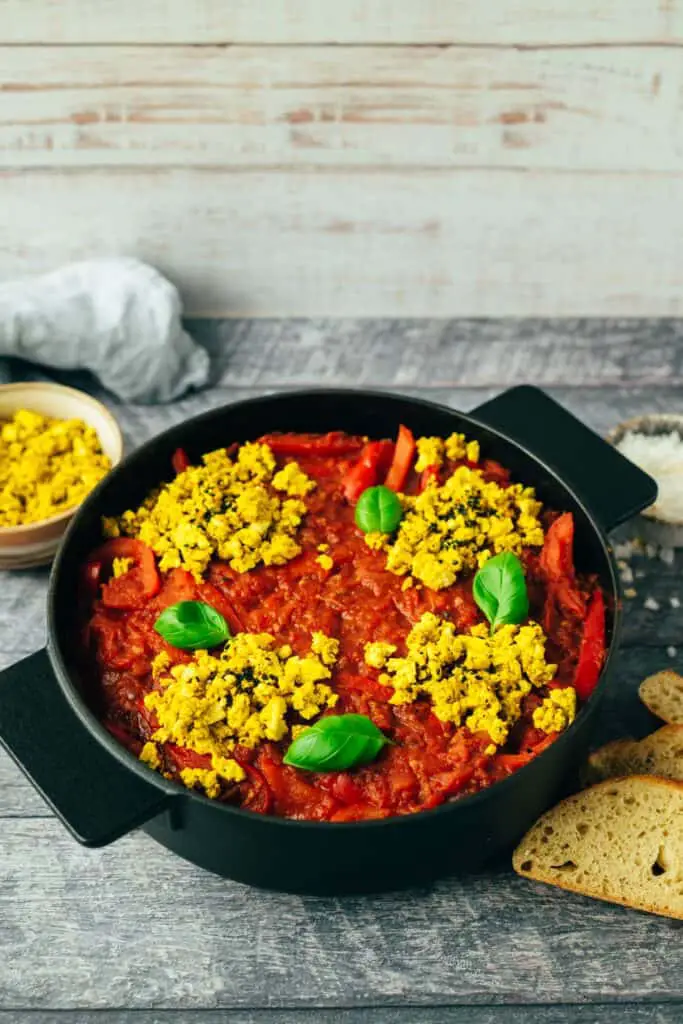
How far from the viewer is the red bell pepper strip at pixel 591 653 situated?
99.9 inches

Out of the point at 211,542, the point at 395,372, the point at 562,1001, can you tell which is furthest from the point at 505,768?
the point at 395,372

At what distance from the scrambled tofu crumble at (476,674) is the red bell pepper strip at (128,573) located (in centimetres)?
51

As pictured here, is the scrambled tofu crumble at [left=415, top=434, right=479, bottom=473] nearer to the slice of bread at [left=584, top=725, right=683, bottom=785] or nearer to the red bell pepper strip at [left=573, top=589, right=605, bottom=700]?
the red bell pepper strip at [left=573, top=589, right=605, bottom=700]

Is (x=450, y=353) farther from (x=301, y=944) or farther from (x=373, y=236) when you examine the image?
(x=301, y=944)

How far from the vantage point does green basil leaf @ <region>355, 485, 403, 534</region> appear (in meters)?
2.82

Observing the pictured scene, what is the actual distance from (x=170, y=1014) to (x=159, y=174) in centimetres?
236

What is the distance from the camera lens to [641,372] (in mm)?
3936

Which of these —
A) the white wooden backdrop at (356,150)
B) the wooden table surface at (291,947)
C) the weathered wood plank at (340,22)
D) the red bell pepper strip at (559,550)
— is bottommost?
the wooden table surface at (291,947)

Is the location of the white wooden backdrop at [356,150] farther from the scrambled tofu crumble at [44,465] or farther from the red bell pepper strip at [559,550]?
the red bell pepper strip at [559,550]

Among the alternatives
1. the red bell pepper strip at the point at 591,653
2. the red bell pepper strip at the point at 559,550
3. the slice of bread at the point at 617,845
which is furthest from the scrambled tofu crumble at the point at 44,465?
the slice of bread at the point at 617,845

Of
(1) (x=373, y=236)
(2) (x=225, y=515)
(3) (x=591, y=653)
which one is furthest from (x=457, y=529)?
(1) (x=373, y=236)

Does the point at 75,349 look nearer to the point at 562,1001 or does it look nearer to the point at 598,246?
the point at 598,246

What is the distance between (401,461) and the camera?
118 inches

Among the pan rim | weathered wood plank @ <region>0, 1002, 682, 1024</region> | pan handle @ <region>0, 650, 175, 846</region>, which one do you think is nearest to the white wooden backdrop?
the pan rim
